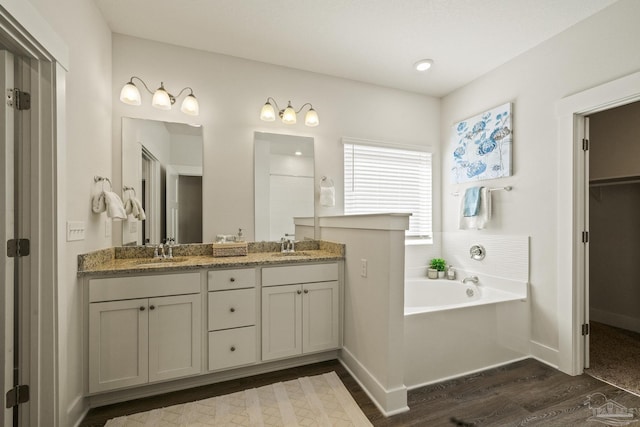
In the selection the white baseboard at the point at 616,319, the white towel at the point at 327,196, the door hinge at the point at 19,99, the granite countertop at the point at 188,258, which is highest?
the door hinge at the point at 19,99

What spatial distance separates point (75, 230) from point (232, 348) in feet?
4.15

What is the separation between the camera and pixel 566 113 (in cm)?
221

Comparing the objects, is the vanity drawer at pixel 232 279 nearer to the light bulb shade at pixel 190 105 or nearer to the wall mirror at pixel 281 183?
the wall mirror at pixel 281 183

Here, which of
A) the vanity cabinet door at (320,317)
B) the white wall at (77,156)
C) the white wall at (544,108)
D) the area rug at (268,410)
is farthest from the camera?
A: the vanity cabinet door at (320,317)

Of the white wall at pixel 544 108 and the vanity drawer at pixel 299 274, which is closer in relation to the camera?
the white wall at pixel 544 108

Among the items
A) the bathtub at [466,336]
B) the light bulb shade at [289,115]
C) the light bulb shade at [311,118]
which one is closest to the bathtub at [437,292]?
the bathtub at [466,336]

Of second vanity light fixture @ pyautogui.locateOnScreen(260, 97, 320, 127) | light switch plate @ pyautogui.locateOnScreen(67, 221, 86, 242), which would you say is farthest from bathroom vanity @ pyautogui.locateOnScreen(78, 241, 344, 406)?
second vanity light fixture @ pyautogui.locateOnScreen(260, 97, 320, 127)

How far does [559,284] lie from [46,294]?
345 cm

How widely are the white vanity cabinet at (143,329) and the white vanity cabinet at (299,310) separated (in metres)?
0.50

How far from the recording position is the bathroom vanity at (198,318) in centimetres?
178

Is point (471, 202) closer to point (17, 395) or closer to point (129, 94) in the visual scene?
point (129, 94)

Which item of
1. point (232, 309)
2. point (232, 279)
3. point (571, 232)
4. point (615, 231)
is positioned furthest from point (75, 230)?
point (615, 231)

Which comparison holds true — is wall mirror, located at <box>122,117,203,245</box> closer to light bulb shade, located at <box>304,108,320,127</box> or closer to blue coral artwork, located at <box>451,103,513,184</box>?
light bulb shade, located at <box>304,108,320,127</box>
